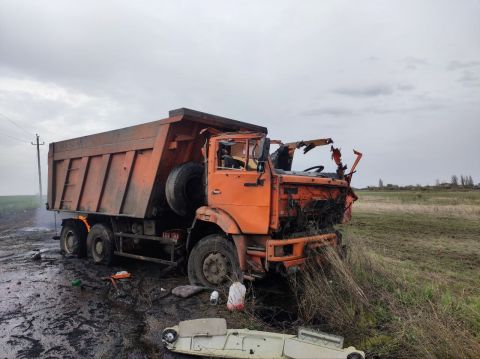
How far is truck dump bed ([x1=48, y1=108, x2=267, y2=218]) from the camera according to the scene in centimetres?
691

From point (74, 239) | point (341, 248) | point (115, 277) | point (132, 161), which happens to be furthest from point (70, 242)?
point (341, 248)

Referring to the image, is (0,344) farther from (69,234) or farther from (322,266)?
(69,234)

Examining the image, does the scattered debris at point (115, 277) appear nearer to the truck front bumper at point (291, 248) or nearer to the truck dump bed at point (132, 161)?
the truck dump bed at point (132, 161)

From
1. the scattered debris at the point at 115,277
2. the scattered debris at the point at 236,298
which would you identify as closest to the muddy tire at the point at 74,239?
the scattered debris at the point at 115,277

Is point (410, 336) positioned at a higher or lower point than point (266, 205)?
lower

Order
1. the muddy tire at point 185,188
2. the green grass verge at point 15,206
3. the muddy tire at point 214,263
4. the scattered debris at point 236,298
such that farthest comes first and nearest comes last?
the green grass verge at point 15,206 < the muddy tire at point 185,188 < the muddy tire at point 214,263 < the scattered debris at point 236,298

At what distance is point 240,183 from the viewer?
221 inches

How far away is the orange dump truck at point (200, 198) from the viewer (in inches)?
213

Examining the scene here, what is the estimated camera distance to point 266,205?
209 inches

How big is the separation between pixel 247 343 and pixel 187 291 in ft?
6.87

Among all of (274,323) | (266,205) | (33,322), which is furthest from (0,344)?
(266,205)

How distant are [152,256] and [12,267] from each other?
3408 mm

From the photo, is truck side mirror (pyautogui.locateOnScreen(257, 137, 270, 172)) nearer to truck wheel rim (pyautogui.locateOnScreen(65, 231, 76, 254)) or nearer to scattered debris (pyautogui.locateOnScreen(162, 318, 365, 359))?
scattered debris (pyautogui.locateOnScreen(162, 318, 365, 359))

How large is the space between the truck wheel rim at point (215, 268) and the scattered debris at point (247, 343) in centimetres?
157
